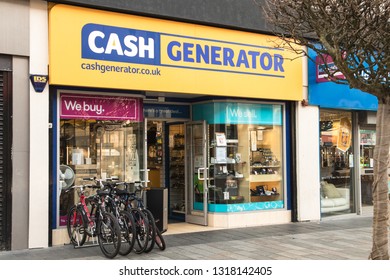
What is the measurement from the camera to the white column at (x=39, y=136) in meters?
7.93

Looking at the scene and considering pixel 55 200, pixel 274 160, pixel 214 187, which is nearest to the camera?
pixel 55 200

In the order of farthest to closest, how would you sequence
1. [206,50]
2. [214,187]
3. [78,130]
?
[214,187] → [206,50] → [78,130]

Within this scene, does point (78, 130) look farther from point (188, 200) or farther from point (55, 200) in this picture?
point (188, 200)

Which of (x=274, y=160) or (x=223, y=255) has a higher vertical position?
(x=274, y=160)

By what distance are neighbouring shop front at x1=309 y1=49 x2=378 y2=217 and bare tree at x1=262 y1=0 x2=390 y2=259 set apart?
165 inches

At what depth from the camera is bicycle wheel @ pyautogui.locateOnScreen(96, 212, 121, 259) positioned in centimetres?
718

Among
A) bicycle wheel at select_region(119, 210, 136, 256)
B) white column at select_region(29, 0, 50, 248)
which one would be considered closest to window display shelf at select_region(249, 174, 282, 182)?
bicycle wheel at select_region(119, 210, 136, 256)

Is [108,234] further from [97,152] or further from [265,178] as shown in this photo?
[265,178]

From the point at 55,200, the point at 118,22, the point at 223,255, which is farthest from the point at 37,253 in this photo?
the point at 118,22

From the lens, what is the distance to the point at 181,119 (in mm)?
10711

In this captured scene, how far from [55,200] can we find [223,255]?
3.11 meters

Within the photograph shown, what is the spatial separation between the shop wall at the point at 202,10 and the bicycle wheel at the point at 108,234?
12.4 ft

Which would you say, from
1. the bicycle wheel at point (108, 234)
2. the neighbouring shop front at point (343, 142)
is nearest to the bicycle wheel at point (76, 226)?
the bicycle wheel at point (108, 234)

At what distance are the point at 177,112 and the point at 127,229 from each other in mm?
3864
